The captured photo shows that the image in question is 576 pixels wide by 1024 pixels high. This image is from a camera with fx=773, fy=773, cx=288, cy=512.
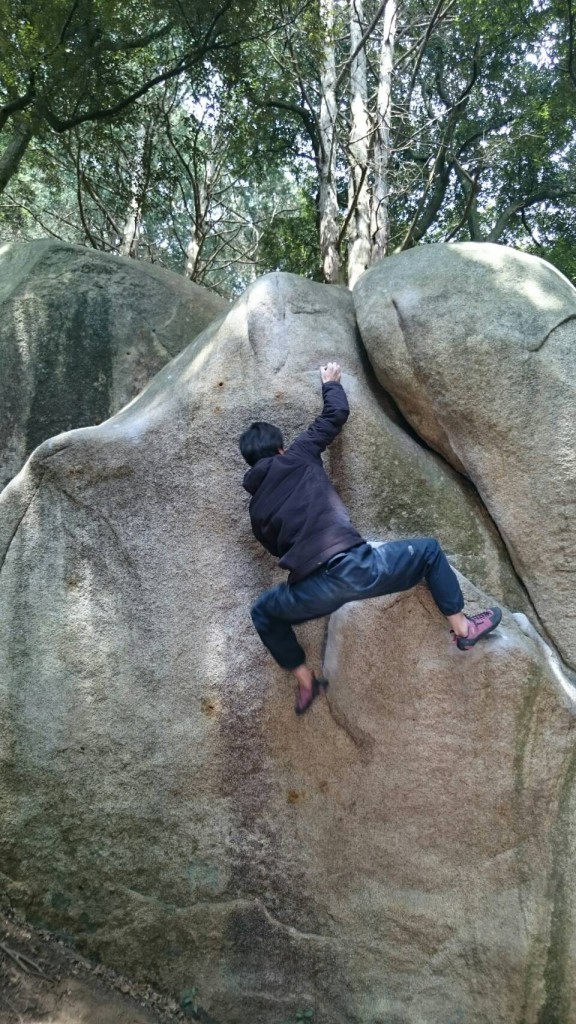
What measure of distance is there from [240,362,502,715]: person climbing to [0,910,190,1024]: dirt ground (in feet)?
5.77

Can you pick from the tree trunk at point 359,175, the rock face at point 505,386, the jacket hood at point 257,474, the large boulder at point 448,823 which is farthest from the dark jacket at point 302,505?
the tree trunk at point 359,175

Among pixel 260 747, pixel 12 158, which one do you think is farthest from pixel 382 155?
pixel 260 747

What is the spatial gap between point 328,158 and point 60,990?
32.8 feet

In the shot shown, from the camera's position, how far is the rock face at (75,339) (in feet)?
18.8

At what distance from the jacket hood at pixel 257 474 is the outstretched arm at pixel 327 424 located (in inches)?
6.5

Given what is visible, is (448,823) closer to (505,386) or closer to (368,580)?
(368,580)

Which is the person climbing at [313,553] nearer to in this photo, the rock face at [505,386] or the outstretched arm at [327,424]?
the outstretched arm at [327,424]

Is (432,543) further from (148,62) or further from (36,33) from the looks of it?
(148,62)

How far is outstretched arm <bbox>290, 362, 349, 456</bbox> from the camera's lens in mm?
3887

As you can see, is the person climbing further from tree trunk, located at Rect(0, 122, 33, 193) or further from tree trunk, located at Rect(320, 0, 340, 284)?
tree trunk, located at Rect(0, 122, 33, 193)

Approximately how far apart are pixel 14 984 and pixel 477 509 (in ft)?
11.2

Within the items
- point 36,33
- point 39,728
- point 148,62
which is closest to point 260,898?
point 39,728

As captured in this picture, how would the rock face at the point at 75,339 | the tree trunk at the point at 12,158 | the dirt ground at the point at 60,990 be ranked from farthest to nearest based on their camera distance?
1. the tree trunk at the point at 12,158
2. the rock face at the point at 75,339
3. the dirt ground at the point at 60,990

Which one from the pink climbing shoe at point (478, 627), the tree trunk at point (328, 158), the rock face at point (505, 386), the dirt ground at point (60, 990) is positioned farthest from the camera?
the tree trunk at point (328, 158)
